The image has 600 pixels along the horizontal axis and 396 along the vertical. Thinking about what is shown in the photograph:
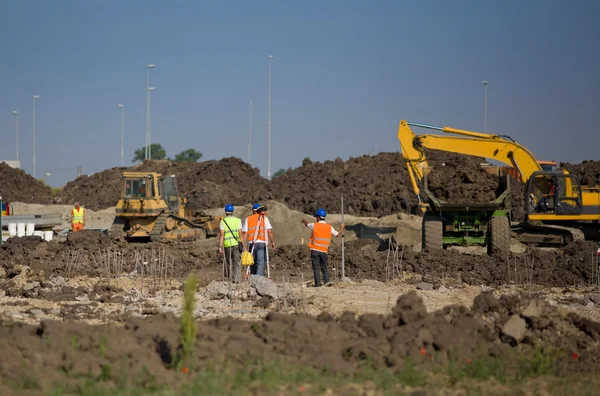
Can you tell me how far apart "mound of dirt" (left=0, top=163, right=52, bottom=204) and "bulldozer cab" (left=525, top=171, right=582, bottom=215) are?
33909mm

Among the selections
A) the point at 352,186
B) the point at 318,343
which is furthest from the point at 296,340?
the point at 352,186

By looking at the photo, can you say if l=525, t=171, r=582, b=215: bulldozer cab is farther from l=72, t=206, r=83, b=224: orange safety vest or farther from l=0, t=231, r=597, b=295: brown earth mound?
l=72, t=206, r=83, b=224: orange safety vest

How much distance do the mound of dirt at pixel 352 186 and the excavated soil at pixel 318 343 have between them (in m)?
28.1

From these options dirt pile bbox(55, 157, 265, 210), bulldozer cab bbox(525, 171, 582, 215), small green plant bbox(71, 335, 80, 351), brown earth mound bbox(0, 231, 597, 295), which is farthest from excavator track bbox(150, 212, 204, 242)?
dirt pile bbox(55, 157, 265, 210)

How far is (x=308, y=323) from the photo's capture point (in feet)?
27.2

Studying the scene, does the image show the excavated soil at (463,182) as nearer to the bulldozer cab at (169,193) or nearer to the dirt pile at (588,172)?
the bulldozer cab at (169,193)

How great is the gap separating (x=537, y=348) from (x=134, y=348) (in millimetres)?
4166

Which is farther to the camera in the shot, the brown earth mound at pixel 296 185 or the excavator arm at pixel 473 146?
the brown earth mound at pixel 296 185

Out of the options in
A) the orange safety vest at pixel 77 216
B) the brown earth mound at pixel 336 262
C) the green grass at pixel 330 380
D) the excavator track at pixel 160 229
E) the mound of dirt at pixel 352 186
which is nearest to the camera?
the green grass at pixel 330 380

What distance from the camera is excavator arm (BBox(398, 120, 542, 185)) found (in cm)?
2089

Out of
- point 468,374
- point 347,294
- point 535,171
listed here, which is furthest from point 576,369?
point 535,171

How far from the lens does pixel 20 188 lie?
4894 cm

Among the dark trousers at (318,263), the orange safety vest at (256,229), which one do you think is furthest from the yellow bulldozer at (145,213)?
the dark trousers at (318,263)

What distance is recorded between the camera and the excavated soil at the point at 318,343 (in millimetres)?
6688
